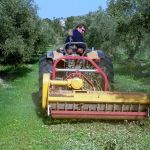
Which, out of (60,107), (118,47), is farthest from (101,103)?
(118,47)

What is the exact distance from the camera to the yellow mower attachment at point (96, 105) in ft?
32.9

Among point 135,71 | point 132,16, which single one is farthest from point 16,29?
point 135,71

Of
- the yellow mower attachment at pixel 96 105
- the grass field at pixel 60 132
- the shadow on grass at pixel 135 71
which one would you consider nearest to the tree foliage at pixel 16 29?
the shadow on grass at pixel 135 71

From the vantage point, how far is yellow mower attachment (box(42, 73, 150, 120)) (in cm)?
1002

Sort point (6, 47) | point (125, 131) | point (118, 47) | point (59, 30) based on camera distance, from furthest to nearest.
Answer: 1. point (59, 30)
2. point (118, 47)
3. point (6, 47)
4. point (125, 131)

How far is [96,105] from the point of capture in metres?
10.1

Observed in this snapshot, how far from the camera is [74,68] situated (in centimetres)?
1195

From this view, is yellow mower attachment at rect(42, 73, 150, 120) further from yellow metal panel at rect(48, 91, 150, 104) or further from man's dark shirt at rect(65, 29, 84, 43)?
man's dark shirt at rect(65, 29, 84, 43)

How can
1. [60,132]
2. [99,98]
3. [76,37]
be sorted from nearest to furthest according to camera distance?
[60,132]
[99,98]
[76,37]

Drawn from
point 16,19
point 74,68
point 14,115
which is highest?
point 16,19

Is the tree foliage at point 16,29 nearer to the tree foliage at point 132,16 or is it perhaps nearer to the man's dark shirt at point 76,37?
the tree foliage at point 132,16

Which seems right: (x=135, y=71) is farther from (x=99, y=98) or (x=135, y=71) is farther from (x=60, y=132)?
(x=60, y=132)

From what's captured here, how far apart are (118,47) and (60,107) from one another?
919 inches

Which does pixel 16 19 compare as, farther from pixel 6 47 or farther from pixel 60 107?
pixel 60 107
